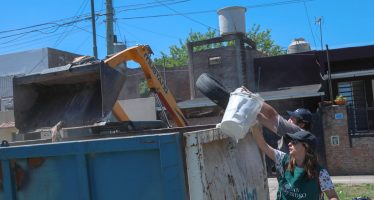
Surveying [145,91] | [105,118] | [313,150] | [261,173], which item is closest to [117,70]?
[105,118]

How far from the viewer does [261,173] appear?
4703 millimetres

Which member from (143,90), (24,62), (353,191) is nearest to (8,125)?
(24,62)

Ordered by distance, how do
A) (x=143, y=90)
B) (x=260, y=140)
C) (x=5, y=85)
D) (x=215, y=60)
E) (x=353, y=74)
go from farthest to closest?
(x=143, y=90), (x=5, y=85), (x=215, y=60), (x=353, y=74), (x=260, y=140)

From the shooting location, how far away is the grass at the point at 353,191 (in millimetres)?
10555

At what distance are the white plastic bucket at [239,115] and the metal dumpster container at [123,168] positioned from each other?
0.33ft

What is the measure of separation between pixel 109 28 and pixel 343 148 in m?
9.82

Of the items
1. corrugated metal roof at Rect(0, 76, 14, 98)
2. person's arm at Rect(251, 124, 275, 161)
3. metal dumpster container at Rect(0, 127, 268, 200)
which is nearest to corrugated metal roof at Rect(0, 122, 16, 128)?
corrugated metal roof at Rect(0, 76, 14, 98)

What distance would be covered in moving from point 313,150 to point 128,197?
1.74 meters

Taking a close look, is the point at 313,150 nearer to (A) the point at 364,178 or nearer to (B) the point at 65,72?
(B) the point at 65,72

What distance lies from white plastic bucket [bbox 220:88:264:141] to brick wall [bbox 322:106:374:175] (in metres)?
12.9

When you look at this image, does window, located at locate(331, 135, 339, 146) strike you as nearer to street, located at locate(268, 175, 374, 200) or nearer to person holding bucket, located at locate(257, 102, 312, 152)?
street, located at locate(268, 175, 374, 200)

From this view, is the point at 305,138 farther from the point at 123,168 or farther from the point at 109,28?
the point at 109,28

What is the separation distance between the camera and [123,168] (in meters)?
3.26

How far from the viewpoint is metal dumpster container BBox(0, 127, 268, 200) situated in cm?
314
